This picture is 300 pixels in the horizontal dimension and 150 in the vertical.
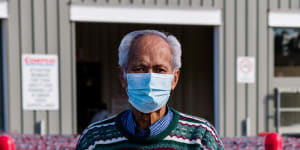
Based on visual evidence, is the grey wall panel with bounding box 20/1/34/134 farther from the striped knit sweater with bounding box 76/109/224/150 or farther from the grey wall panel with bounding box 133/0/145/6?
the striped knit sweater with bounding box 76/109/224/150

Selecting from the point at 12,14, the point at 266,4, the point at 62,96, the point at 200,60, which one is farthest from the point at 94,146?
the point at 200,60

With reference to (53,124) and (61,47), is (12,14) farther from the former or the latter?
(53,124)

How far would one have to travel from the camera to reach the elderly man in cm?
145

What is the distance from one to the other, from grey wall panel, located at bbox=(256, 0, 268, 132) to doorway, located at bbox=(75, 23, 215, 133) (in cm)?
222

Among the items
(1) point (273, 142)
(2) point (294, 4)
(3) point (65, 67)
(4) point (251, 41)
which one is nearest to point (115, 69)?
(3) point (65, 67)

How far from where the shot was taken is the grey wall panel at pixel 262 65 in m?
6.30

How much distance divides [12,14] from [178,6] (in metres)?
3.12

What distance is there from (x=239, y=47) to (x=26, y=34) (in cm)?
423

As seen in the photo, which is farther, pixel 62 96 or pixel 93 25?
pixel 93 25

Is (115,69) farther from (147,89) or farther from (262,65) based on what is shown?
(147,89)

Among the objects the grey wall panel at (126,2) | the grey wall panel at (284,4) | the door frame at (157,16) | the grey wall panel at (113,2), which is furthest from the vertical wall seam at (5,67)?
the grey wall panel at (284,4)

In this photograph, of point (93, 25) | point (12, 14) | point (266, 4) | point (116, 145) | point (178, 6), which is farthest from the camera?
point (93, 25)

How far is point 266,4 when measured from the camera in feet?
20.7

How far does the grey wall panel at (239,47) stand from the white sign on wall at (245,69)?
0.30 feet
